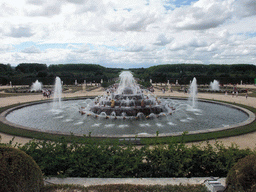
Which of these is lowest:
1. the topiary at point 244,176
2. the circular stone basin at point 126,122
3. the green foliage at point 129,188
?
the circular stone basin at point 126,122

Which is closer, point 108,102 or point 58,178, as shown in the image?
point 58,178

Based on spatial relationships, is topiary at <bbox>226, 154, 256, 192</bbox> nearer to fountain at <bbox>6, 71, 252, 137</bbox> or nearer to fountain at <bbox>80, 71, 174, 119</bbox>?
fountain at <bbox>6, 71, 252, 137</bbox>

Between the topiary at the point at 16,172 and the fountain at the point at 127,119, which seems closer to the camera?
the topiary at the point at 16,172

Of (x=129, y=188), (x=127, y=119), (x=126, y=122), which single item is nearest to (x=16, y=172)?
(x=129, y=188)

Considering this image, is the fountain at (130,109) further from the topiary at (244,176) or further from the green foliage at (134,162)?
the topiary at (244,176)

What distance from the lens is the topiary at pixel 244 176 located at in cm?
386

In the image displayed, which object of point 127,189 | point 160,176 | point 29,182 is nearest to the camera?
point 29,182

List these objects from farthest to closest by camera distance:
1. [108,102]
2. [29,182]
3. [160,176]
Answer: [108,102]
[160,176]
[29,182]

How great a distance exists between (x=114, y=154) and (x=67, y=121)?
399 inches

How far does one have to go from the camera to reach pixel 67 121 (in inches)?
600

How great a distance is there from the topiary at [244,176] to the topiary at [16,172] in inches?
159

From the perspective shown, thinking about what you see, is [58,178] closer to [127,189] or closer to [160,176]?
[127,189]

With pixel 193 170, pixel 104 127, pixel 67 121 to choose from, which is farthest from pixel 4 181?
pixel 67 121

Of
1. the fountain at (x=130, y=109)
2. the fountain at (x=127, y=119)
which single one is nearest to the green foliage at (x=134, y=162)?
the fountain at (x=127, y=119)
